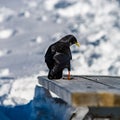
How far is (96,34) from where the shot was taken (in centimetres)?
6956

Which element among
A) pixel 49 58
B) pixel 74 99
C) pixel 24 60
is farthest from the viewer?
pixel 24 60

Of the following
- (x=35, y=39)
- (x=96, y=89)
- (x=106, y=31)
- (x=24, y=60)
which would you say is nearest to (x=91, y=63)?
(x=106, y=31)

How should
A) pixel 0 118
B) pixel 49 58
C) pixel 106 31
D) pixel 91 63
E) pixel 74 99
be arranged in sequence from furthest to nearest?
pixel 106 31 → pixel 91 63 → pixel 0 118 → pixel 49 58 → pixel 74 99

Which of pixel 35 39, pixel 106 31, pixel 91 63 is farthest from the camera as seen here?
pixel 35 39

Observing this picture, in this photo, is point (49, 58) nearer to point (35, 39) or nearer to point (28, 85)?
point (28, 85)

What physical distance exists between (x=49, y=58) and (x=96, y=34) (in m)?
61.0

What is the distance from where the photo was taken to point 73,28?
241 ft

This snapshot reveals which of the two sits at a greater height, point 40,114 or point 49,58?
point 49,58

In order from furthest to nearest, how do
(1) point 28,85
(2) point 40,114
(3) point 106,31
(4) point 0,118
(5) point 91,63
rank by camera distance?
(3) point 106,31 → (5) point 91,63 → (1) point 28,85 → (4) point 0,118 → (2) point 40,114

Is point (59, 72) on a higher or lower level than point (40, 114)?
higher

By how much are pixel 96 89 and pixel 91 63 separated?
1934 inches

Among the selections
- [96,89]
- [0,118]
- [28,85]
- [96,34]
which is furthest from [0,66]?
[96,89]

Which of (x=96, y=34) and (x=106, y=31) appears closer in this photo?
(x=106, y=31)

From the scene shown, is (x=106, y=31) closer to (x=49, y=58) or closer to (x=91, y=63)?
(x=91, y=63)
